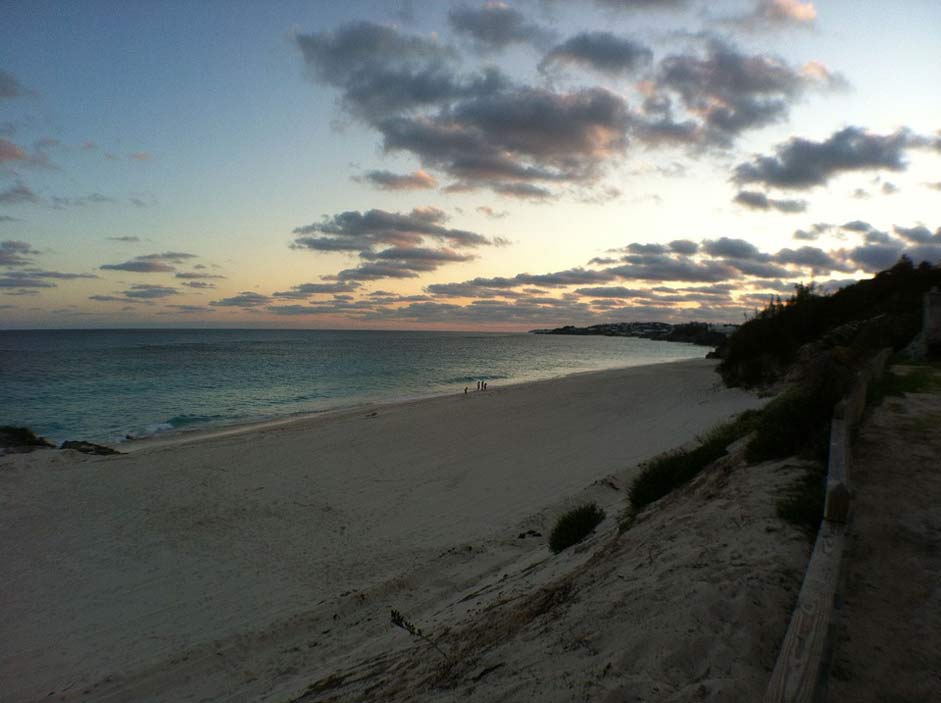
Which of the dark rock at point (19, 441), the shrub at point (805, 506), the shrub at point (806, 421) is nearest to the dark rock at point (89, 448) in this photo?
the dark rock at point (19, 441)

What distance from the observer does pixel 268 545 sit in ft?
31.1

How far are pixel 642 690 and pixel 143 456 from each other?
18.3 meters

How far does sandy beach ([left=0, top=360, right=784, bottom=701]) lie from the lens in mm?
6043

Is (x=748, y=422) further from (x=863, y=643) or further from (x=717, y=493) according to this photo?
(x=863, y=643)

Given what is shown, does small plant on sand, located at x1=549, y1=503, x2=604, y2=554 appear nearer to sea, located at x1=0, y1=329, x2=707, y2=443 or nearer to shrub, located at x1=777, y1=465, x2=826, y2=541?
shrub, located at x1=777, y1=465, x2=826, y2=541

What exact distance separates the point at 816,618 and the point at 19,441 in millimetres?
24300

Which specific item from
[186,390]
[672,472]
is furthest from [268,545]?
[186,390]

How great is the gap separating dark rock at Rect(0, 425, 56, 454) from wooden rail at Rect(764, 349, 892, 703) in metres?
22.4

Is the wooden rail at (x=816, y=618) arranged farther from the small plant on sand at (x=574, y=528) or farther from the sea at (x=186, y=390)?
the sea at (x=186, y=390)

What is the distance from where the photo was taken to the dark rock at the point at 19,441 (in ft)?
58.3

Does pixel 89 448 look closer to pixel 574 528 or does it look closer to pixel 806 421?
pixel 574 528

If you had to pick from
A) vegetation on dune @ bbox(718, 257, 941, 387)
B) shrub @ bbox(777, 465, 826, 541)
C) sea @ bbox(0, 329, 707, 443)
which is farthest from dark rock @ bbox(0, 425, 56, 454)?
vegetation on dune @ bbox(718, 257, 941, 387)

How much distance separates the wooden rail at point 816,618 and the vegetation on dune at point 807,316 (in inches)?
871

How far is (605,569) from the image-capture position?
16.0 ft
